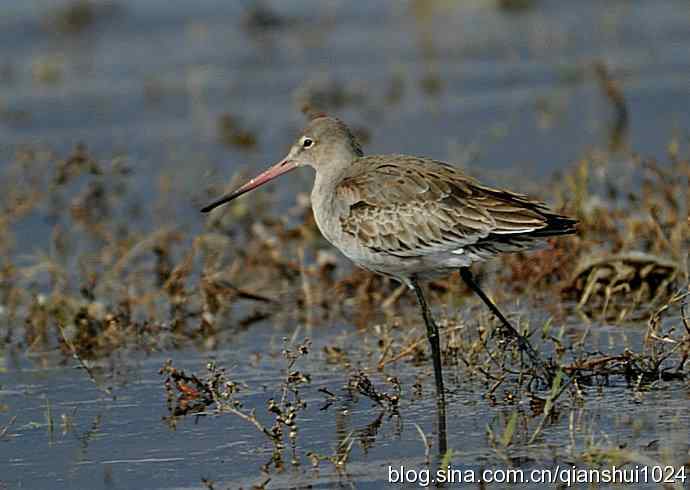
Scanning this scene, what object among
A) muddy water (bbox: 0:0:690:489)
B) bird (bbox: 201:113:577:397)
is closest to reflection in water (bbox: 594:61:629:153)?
muddy water (bbox: 0:0:690:489)

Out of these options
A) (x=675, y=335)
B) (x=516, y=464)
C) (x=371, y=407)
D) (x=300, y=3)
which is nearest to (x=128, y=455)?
(x=371, y=407)

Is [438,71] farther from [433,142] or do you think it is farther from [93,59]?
[93,59]

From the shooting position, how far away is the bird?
22.8ft

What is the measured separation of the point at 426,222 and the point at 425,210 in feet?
0.20

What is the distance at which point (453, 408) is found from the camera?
6770mm

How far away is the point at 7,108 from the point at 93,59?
7.48 ft

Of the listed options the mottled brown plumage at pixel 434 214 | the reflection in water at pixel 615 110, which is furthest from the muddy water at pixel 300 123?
the mottled brown plumage at pixel 434 214

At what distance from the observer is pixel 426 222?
7.12 m

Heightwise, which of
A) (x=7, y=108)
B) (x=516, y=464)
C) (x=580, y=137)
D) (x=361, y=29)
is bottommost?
(x=516, y=464)

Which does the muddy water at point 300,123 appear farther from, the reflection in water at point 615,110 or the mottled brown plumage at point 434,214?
the mottled brown plumage at point 434,214

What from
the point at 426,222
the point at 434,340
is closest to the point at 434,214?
the point at 426,222

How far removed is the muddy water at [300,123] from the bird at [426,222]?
1.79 ft

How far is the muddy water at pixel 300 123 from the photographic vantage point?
247 inches

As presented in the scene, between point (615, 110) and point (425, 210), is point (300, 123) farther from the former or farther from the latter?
point (425, 210)
